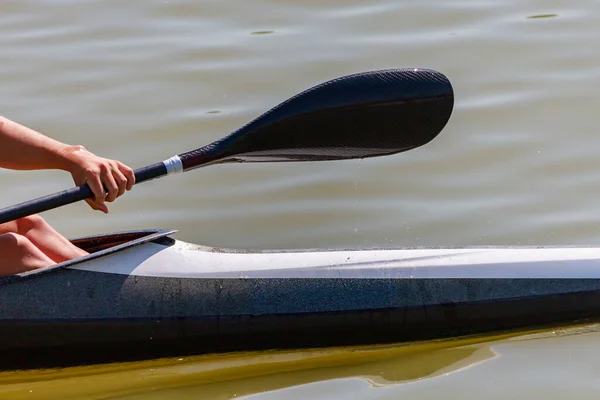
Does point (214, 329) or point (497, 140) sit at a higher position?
point (497, 140)

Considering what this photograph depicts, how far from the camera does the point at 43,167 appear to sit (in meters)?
3.11

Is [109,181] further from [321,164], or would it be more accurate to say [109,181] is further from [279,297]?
[321,164]

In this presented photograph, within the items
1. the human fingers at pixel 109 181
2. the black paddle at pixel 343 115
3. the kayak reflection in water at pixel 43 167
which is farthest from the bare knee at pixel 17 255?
the black paddle at pixel 343 115

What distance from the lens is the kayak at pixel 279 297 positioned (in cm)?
310

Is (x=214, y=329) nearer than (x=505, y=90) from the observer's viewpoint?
Yes

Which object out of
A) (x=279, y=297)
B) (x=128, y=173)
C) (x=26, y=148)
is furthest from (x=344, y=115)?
(x=26, y=148)

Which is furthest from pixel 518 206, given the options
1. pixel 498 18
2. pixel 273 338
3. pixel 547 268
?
pixel 498 18

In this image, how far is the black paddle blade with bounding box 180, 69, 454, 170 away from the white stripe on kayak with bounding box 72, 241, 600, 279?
11.9 inches

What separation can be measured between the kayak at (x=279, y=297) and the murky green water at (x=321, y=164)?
3.0 inches

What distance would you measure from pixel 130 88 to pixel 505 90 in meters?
1.68

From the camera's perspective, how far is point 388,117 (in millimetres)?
3344

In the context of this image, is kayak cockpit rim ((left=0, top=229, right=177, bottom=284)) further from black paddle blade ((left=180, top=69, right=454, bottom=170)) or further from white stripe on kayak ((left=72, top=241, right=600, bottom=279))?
black paddle blade ((left=180, top=69, right=454, bottom=170))

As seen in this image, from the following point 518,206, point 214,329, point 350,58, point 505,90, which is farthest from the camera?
point 350,58

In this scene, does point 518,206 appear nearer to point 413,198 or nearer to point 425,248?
point 413,198
